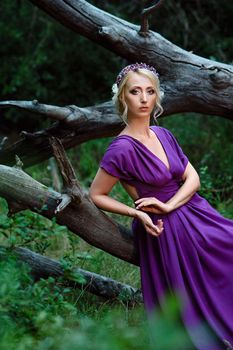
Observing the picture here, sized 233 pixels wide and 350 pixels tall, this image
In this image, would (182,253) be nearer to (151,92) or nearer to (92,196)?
(92,196)

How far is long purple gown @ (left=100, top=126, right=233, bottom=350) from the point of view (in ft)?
11.2

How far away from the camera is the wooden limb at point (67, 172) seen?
345 centimetres

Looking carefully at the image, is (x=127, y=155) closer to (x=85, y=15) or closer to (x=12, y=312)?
(x=12, y=312)

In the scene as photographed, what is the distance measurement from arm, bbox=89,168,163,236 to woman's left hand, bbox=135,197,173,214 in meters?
0.04

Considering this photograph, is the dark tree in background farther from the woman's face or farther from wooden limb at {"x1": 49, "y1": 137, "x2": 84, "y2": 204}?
the woman's face

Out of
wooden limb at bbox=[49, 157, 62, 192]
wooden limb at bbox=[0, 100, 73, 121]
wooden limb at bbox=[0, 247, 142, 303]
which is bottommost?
wooden limb at bbox=[49, 157, 62, 192]

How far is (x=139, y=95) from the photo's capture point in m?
3.59

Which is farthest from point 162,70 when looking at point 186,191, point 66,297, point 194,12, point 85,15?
point 194,12

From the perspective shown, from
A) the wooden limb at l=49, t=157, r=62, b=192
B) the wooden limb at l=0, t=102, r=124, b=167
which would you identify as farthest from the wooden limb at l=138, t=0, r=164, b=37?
the wooden limb at l=49, t=157, r=62, b=192

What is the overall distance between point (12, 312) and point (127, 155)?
42.2 inches

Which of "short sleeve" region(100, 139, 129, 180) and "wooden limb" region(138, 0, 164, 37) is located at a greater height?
"wooden limb" region(138, 0, 164, 37)

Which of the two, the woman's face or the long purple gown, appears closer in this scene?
the long purple gown

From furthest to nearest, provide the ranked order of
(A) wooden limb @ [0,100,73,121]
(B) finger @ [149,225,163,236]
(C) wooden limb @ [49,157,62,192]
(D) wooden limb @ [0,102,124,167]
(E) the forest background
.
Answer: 1. (E) the forest background
2. (C) wooden limb @ [49,157,62,192]
3. (D) wooden limb @ [0,102,124,167]
4. (A) wooden limb @ [0,100,73,121]
5. (B) finger @ [149,225,163,236]

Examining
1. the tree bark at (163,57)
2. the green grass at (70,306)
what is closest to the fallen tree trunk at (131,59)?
the tree bark at (163,57)
